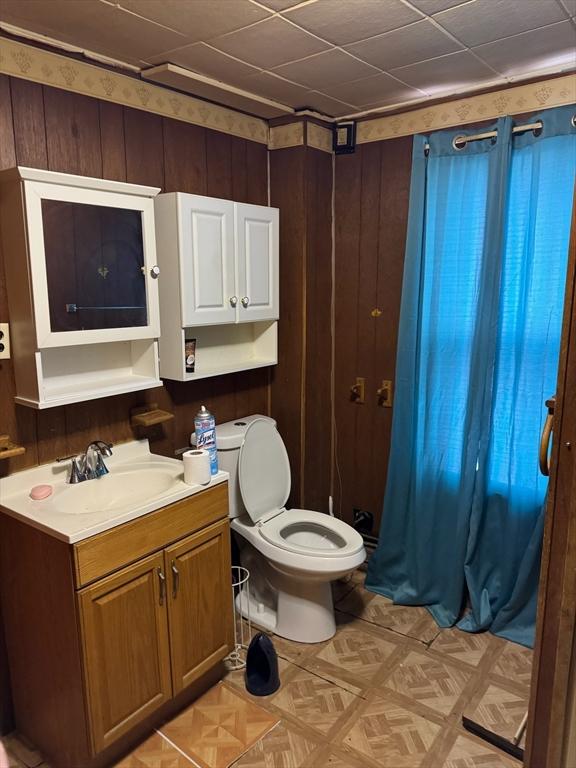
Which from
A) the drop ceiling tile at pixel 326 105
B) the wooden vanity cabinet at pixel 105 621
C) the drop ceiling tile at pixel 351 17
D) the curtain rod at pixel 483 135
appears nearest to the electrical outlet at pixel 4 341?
the wooden vanity cabinet at pixel 105 621

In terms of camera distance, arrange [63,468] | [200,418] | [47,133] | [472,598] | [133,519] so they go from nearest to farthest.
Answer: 1. [133,519]
2. [47,133]
3. [63,468]
4. [200,418]
5. [472,598]

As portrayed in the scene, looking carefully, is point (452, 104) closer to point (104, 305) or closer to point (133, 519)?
point (104, 305)

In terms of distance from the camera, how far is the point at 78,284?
188 cm

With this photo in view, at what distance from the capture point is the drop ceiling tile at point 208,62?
6.41 feet

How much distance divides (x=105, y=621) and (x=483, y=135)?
228 cm

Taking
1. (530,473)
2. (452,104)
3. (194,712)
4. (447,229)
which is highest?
(452,104)

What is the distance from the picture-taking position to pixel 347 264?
9.38 feet

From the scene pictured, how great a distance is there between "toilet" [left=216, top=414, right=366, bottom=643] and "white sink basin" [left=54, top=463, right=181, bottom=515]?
38 centimetres

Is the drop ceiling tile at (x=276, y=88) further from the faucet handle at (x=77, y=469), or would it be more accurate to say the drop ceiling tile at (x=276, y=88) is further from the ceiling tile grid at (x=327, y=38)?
the faucet handle at (x=77, y=469)

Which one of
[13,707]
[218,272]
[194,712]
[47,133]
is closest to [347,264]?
[218,272]

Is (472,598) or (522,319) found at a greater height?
(522,319)

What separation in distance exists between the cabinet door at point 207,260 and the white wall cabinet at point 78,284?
156mm

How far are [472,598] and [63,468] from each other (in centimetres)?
183

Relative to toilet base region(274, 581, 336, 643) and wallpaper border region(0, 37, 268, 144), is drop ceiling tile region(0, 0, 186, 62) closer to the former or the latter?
wallpaper border region(0, 37, 268, 144)
